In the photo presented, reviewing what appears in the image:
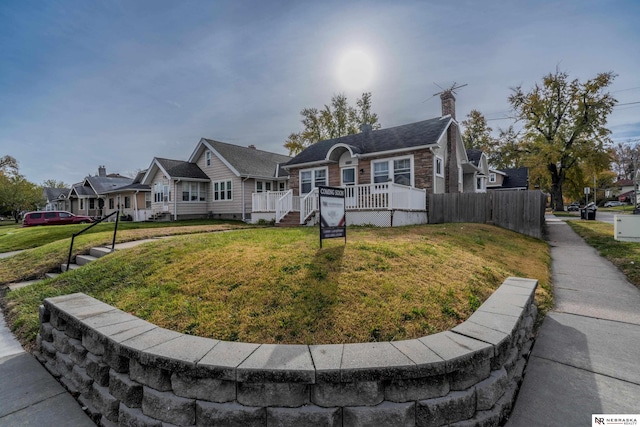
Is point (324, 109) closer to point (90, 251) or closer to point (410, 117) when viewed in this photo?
point (410, 117)

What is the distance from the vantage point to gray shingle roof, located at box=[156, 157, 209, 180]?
66.4 ft

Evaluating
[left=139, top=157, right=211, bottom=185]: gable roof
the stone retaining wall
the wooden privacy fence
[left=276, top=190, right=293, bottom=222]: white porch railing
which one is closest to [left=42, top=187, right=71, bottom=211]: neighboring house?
[left=139, top=157, right=211, bottom=185]: gable roof

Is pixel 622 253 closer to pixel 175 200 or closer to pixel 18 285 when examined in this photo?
pixel 18 285

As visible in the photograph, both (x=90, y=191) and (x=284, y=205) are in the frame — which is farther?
(x=90, y=191)

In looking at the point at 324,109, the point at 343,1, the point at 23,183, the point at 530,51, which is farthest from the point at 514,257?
the point at 23,183

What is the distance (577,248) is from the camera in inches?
384

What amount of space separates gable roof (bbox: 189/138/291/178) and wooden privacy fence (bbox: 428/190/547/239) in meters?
11.3

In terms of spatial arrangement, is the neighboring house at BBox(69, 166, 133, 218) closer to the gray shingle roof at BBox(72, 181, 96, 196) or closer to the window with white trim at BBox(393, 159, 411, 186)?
the gray shingle roof at BBox(72, 181, 96, 196)

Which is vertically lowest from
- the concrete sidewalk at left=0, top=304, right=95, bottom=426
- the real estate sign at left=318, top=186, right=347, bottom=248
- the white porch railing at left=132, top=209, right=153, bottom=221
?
the concrete sidewalk at left=0, top=304, right=95, bottom=426

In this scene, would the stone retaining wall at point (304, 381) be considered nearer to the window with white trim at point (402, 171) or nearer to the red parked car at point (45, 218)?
the window with white trim at point (402, 171)

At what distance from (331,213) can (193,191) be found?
18820 millimetres

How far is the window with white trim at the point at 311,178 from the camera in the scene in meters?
15.6

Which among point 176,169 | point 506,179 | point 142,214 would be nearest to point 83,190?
point 142,214

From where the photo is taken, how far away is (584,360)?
298 cm
